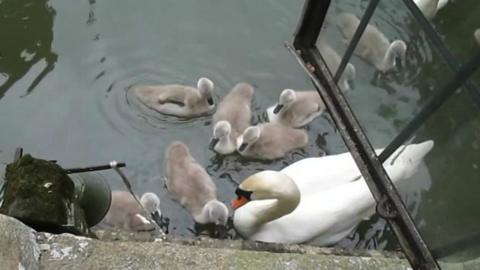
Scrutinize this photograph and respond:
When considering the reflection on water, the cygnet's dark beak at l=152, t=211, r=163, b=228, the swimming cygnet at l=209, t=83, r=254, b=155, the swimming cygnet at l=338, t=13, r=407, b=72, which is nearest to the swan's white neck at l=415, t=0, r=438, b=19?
the swimming cygnet at l=338, t=13, r=407, b=72

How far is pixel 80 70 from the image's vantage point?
10.3 ft

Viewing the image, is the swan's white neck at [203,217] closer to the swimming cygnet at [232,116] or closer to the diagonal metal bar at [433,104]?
the swimming cygnet at [232,116]

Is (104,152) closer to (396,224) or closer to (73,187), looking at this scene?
(73,187)

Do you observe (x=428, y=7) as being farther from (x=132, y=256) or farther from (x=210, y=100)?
(x=132, y=256)

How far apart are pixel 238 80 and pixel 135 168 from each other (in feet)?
2.13

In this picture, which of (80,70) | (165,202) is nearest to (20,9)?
(80,70)

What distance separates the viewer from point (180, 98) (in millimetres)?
2979

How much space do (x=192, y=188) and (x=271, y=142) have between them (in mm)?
403

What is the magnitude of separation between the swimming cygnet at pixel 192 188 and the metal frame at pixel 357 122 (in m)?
0.74

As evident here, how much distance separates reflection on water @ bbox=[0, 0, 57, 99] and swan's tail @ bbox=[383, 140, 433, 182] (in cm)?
183

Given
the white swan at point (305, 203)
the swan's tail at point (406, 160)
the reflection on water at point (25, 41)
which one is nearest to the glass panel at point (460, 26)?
the swan's tail at point (406, 160)

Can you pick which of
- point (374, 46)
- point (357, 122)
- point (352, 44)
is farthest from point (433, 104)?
point (374, 46)

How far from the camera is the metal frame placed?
1.66m

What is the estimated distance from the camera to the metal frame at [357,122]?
1.66 metres
